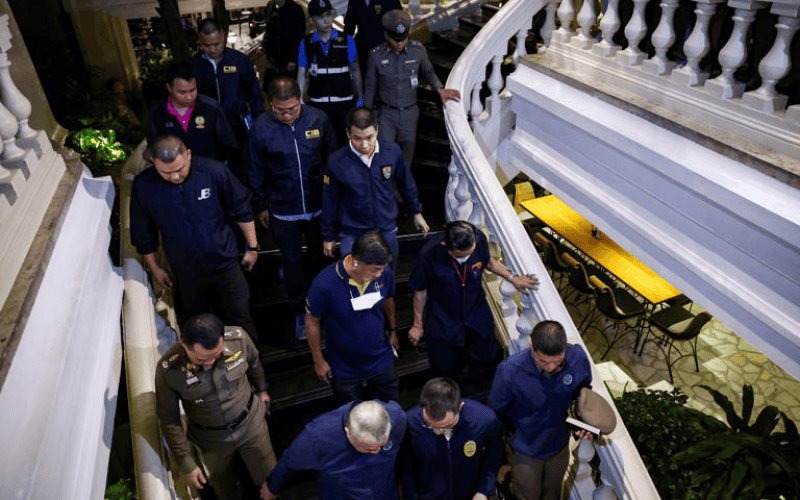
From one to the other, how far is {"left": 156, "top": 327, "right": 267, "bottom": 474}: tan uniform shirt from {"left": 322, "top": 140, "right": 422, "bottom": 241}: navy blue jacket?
3.70 feet

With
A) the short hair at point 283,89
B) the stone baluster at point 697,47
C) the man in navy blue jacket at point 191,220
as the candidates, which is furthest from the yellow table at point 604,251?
the man in navy blue jacket at point 191,220

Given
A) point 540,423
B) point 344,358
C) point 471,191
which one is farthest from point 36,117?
point 540,423

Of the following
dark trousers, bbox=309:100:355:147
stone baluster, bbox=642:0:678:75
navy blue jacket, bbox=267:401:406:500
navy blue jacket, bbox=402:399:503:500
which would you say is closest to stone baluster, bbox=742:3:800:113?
stone baluster, bbox=642:0:678:75

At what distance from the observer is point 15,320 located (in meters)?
2.27

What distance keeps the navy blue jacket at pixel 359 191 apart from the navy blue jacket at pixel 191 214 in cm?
60

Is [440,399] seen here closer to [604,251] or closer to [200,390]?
[200,390]

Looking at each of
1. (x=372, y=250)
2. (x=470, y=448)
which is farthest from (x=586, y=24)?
(x=470, y=448)

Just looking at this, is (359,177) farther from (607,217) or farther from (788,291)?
(788,291)

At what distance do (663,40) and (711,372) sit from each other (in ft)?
17.1

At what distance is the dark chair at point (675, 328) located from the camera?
22.5ft

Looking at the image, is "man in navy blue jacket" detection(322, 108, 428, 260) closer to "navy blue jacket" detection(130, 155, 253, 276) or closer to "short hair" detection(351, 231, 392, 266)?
"navy blue jacket" detection(130, 155, 253, 276)

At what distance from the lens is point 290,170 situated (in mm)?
3998

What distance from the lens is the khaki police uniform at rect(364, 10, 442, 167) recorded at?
Answer: 15.5ft

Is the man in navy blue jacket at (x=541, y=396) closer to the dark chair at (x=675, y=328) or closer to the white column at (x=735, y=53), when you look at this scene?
the white column at (x=735, y=53)
